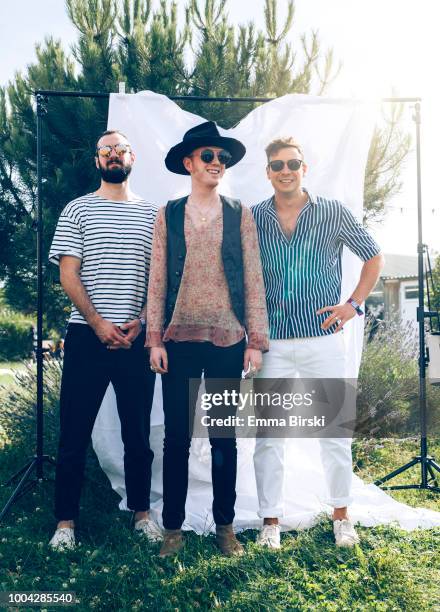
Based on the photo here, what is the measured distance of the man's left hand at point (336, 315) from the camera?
288cm

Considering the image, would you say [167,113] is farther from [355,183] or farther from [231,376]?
[231,376]

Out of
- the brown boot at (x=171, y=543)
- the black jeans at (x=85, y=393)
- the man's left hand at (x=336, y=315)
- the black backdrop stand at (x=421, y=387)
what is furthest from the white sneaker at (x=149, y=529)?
the black backdrop stand at (x=421, y=387)

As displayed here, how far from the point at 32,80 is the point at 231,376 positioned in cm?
475

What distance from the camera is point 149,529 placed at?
2988 mm

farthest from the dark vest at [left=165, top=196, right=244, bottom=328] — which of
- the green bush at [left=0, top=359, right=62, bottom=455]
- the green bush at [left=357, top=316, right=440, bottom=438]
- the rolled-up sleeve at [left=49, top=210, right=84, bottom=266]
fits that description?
the green bush at [left=357, top=316, right=440, bottom=438]

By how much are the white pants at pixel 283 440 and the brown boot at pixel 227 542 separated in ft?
0.72

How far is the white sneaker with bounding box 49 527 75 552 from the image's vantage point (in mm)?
2807

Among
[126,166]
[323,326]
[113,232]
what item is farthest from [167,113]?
[323,326]

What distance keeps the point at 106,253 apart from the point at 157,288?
1.21ft

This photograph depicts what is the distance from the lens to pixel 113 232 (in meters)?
2.90

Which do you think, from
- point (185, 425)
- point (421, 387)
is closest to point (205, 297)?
point (185, 425)

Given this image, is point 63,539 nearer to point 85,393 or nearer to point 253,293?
point 85,393

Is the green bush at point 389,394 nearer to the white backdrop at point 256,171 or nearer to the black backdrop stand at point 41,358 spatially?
the black backdrop stand at point 41,358

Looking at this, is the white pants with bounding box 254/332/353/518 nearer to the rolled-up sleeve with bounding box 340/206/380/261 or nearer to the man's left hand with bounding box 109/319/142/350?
the rolled-up sleeve with bounding box 340/206/380/261
